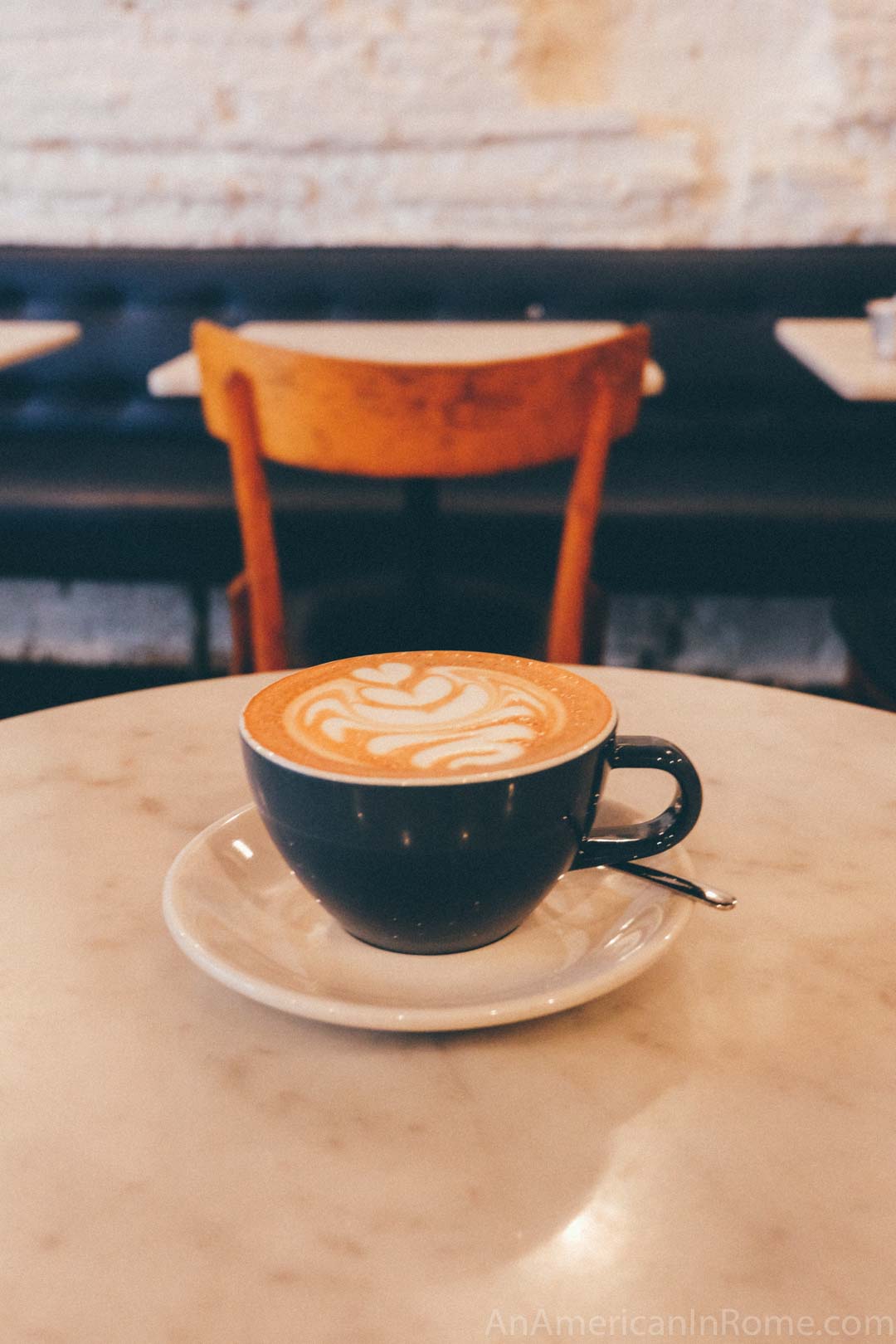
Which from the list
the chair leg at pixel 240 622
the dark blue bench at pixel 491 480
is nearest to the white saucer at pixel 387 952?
the chair leg at pixel 240 622

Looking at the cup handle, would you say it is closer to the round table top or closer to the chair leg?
the round table top

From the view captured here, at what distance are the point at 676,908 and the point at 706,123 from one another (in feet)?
7.93

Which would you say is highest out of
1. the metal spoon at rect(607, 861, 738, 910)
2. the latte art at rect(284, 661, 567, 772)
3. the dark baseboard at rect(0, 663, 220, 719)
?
the latte art at rect(284, 661, 567, 772)

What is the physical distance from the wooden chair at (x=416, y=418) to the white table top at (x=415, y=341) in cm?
38

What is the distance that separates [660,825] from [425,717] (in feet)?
0.30

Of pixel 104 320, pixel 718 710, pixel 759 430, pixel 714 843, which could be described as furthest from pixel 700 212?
pixel 714 843

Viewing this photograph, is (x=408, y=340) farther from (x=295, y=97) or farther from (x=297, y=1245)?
(x=297, y=1245)

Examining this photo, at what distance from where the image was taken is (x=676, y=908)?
0.38 m

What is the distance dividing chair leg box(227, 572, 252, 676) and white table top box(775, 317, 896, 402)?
0.87 m

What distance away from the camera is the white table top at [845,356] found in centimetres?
151

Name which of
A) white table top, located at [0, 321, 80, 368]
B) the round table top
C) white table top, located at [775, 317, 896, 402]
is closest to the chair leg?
white table top, located at [0, 321, 80, 368]

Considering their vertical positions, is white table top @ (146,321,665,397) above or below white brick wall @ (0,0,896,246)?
below

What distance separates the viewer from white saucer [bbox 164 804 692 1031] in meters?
0.33

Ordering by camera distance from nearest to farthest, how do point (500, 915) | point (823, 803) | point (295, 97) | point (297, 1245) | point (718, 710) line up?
point (297, 1245), point (500, 915), point (823, 803), point (718, 710), point (295, 97)
